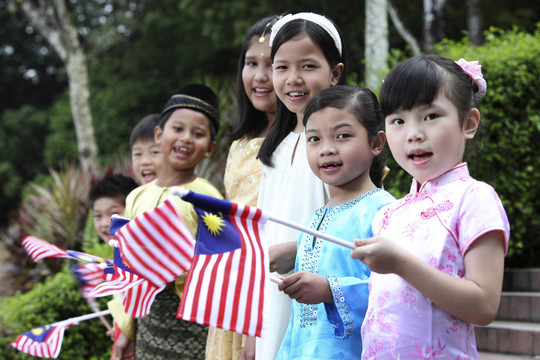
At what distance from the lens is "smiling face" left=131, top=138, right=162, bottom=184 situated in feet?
13.8

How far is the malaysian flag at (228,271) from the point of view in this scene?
6.13ft

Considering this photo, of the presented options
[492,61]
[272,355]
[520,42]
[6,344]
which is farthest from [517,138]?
[6,344]

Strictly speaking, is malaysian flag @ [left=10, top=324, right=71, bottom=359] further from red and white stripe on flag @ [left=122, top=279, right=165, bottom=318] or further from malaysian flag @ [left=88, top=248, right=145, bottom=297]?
malaysian flag @ [left=88, top=248, right=145, bottom=297]

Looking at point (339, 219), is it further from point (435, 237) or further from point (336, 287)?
point (435, 237)

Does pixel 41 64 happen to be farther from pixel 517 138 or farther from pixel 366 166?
pixel 366 166

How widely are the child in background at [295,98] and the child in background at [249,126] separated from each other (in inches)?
14.2

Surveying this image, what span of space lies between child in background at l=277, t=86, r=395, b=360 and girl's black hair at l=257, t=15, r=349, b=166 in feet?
1.33

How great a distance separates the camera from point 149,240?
79.5 inches

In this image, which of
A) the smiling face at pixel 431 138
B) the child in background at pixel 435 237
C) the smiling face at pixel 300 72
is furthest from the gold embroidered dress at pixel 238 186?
the smiling face at pixel 431 138

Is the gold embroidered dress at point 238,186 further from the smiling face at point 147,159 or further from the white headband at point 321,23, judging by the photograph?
the smiling face at point 147,159

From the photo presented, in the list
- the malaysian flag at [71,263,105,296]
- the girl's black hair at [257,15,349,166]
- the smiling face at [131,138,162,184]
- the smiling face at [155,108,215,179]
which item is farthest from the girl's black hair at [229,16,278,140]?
the malaysian flag at [71,263,105,296]

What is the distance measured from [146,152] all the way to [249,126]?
1123 millimetres

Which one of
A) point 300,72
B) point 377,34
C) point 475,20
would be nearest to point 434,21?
point 377,34

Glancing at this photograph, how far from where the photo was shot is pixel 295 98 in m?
2.73
